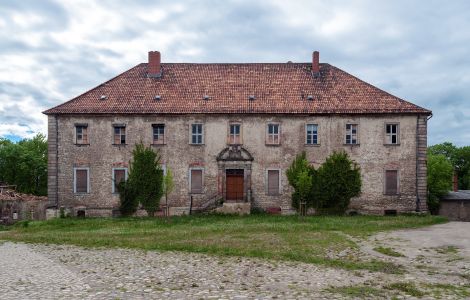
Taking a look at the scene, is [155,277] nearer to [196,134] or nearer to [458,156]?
[196,134]

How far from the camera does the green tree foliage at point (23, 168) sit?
170ft

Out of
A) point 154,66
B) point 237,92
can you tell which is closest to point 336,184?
point 237,92

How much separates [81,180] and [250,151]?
11366 mm

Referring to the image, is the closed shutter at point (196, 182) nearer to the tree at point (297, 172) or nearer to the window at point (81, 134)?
the tree at point (297, 172)

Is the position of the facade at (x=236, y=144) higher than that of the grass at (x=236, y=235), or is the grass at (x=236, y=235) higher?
the facade at (x=236, y=144)

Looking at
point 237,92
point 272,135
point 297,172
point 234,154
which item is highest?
point 237,92

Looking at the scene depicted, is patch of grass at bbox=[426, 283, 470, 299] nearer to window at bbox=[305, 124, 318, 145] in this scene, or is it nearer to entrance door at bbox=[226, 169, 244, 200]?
window at bbox=[305, 124, 318, 145]

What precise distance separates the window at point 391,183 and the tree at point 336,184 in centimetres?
221

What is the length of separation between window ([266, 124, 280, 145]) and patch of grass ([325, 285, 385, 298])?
1897cm

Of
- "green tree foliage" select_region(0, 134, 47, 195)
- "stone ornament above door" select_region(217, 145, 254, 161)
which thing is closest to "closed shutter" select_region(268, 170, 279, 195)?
"stone ornament above door" select_region(217, 145, 254, 161)

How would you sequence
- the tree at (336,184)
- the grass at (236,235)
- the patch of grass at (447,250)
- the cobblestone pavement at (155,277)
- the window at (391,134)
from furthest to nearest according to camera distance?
the window at (391,134), the tree at (336,184), the patch of grass at (447,250), the grass at (236,235), the cobblestone pavement at (155,277)

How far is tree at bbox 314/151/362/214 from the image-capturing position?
83.7 ft

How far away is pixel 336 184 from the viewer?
25.5 m

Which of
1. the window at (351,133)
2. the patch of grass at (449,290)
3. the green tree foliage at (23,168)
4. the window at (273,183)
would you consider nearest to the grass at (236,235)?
the patch of grass at (449,290)
